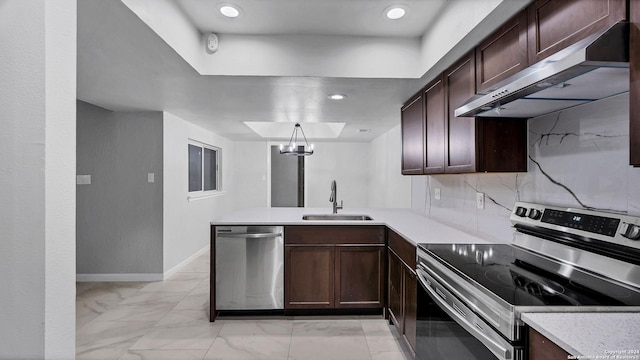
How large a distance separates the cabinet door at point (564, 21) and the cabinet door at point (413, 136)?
4.36ft

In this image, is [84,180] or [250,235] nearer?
[250,235]

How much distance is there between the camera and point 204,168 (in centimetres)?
556

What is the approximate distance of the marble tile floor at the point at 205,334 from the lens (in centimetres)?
229

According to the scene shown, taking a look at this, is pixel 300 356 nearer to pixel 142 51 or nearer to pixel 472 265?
pixel 472 265

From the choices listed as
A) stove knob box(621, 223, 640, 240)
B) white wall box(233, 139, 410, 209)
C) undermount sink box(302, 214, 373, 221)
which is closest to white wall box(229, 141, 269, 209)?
white wall box(233, 139, 410, 209)

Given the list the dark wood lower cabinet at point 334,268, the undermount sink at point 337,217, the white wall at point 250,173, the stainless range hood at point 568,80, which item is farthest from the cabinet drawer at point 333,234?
the white wall at point 250,173

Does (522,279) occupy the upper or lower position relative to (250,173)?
lower

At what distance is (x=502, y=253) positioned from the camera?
1707 millimetres

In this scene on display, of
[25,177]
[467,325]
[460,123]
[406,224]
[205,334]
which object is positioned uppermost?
[460,123]

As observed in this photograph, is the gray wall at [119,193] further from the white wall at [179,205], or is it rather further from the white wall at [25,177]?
the white wall at [25,177]

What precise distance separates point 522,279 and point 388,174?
13.9 feet

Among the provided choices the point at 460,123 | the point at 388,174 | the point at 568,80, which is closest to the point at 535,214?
the point at 460,123

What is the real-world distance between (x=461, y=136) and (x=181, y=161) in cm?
369

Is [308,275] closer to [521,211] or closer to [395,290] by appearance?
[395,290]
